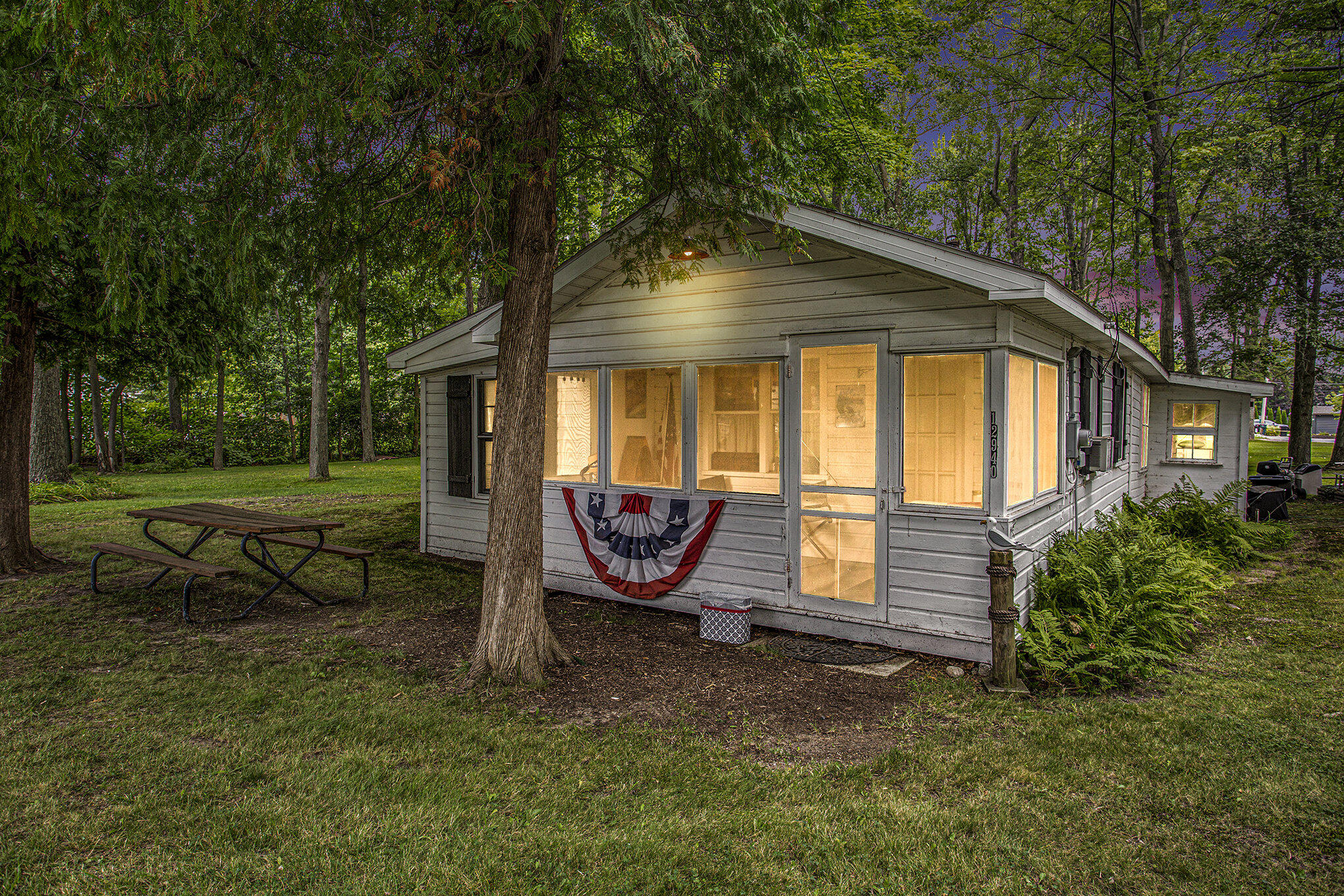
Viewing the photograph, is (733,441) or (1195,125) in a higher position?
(1195,125)

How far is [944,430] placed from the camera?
516 cm

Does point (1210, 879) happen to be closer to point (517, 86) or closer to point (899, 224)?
point (517, 86)

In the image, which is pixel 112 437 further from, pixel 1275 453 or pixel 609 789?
pixel 1275 453

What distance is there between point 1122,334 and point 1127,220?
13.7 m

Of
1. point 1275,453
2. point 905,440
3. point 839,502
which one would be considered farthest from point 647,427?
point 1275,453

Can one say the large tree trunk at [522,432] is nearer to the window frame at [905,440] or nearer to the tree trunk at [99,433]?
the window frame at [905,440]

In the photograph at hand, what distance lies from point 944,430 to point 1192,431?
34.0 feet

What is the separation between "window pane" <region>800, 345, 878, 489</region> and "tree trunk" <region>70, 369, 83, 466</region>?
2180 cm

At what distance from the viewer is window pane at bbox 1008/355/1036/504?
512 cm

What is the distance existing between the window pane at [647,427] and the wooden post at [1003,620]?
2.82 m

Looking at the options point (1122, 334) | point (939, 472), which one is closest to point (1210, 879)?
point (939, 472)

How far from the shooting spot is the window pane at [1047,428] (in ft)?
19.1

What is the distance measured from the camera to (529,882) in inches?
96.4

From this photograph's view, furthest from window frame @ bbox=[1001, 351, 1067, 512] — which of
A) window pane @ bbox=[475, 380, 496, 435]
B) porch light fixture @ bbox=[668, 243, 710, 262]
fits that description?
window pane @ bbox=[475, 380, 496, 435]
